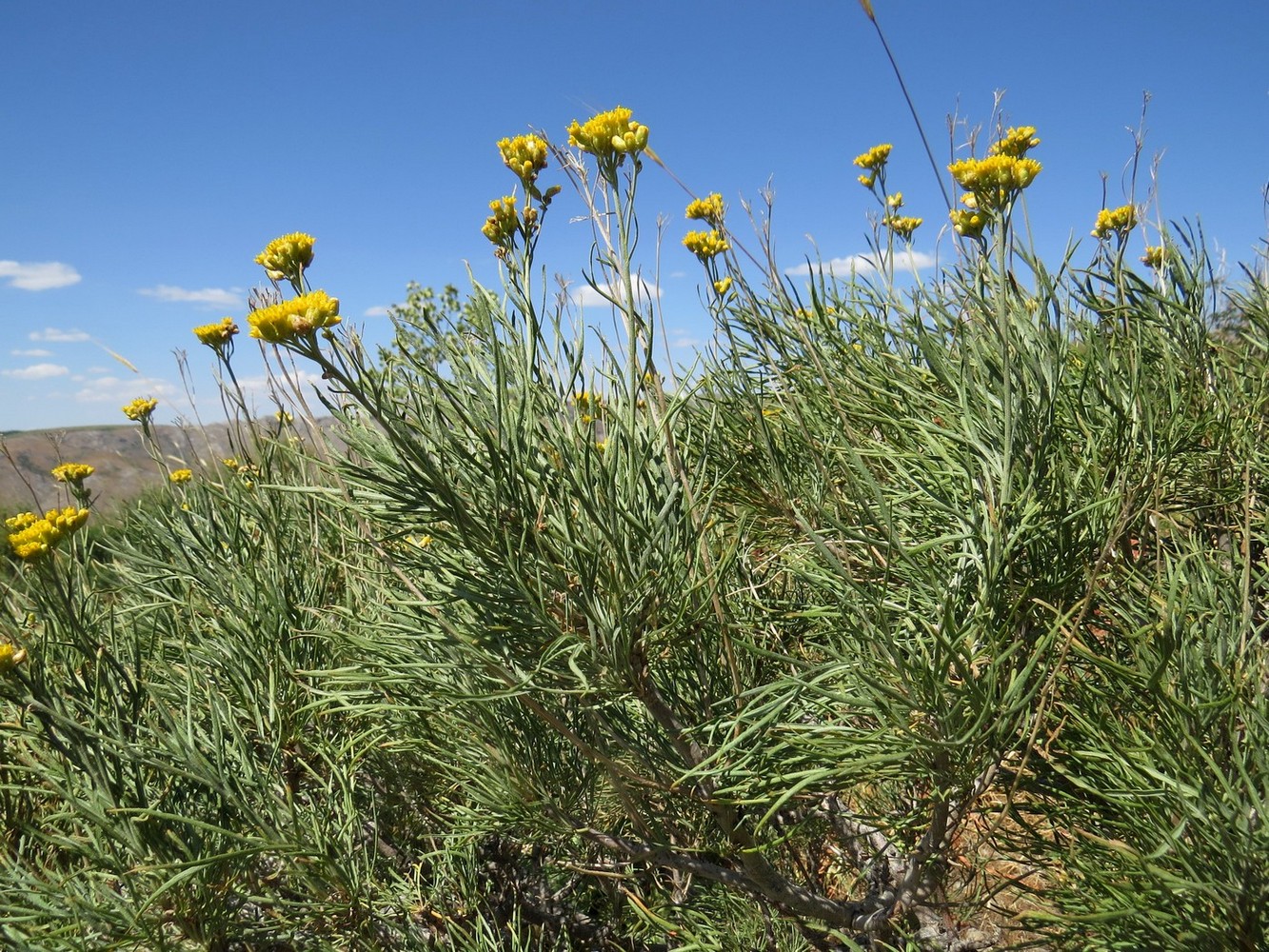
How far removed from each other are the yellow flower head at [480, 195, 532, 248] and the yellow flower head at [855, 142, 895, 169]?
51.2 inches

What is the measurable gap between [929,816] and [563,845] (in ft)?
2.16

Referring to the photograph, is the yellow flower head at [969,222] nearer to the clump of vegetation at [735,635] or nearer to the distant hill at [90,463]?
the clump of vegetation at [735,635]

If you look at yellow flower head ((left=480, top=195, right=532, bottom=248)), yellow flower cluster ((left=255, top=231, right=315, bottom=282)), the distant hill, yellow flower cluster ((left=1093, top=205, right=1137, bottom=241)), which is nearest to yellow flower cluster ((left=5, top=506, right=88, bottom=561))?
yellow flower cluster ((left=255, top=231, right=315, bottom=282))

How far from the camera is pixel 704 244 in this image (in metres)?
1.51

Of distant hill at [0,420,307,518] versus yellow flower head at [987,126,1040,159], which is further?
distant hill at [0,420,307,518]

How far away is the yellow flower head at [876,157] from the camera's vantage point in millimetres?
1910

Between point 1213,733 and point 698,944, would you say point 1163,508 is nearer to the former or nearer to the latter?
point 1213,733

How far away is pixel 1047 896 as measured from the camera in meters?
0.91

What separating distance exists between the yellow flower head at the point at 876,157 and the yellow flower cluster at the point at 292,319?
1.62 metres

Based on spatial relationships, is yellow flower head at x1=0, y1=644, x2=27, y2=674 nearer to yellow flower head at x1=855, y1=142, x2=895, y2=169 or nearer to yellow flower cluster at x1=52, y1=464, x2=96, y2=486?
yellow flower cluster at x1=52, y1=464, x2=96, y2=486

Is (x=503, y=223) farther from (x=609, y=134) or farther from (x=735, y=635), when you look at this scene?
(x=735, y=635)

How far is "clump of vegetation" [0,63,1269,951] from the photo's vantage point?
79cm

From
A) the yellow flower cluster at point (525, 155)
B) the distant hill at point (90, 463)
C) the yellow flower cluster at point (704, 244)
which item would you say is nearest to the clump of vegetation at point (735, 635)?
the yellow flower cluster at point (525, 155)

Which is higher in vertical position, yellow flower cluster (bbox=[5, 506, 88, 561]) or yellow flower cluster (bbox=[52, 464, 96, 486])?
yellow flower cluster (bbox=[52, 464, 96, 486])
